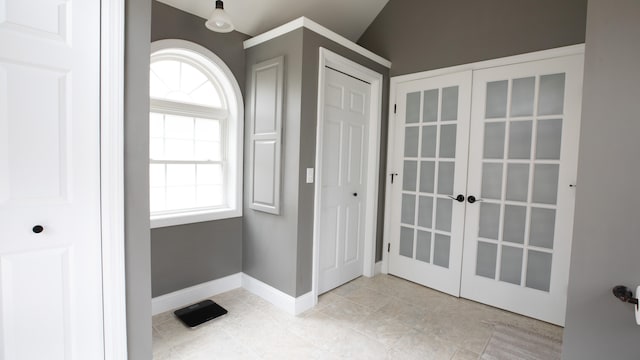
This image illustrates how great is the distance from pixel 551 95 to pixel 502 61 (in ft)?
1.59

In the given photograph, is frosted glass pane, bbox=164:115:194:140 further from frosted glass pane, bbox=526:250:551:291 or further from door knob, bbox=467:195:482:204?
frosted glass pane, bbox=526:250:551:291

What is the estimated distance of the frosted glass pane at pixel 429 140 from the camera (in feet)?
9.69

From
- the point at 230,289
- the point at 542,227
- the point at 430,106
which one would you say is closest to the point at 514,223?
the point at 542,227

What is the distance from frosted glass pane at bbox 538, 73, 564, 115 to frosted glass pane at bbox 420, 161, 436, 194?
0.98 meters

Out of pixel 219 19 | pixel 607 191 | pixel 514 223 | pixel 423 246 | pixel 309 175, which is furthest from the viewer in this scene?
pixel 423 246

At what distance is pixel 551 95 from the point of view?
2.38 metres

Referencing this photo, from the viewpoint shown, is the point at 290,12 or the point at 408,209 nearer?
the point at 290,12

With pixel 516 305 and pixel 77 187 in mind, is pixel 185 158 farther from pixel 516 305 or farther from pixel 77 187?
pixel 516 305

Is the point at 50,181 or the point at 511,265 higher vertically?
the point at 50,181

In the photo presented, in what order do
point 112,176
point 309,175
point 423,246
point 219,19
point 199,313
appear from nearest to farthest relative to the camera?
point 112,176, point 219,19, point 199,313, point 309,175, point 423,246

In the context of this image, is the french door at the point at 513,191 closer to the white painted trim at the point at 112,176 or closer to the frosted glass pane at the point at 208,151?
the frosted glass pane at the point at 208,151

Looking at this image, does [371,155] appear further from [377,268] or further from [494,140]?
[377,268]

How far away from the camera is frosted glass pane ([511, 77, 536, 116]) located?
246 cm

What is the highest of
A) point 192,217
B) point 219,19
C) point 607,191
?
point 219,19
